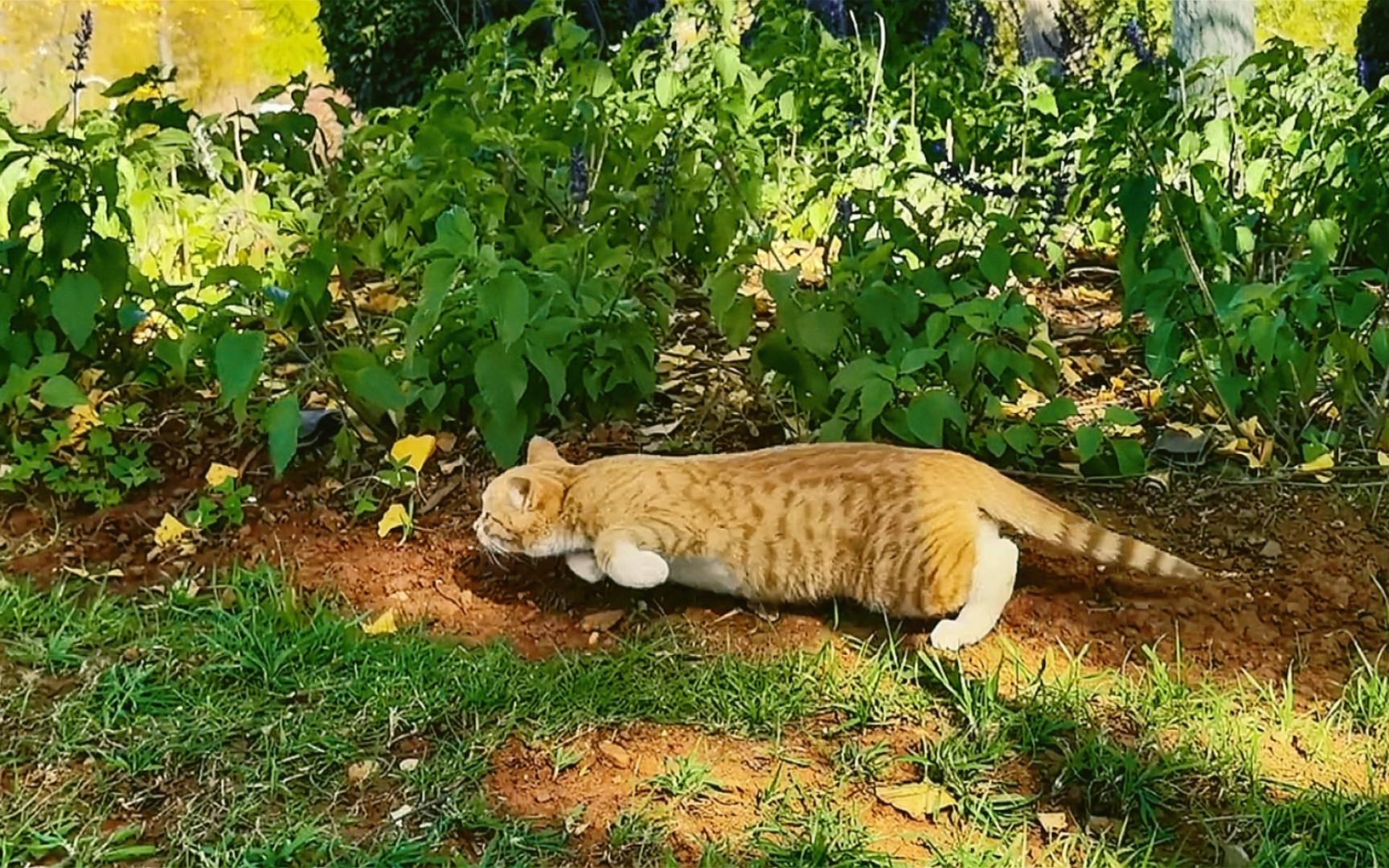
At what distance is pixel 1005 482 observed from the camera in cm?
308

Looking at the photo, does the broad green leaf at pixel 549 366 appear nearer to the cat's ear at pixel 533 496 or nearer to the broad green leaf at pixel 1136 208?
the cat's ear at pixel 533 496

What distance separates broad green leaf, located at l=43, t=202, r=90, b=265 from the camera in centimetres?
371

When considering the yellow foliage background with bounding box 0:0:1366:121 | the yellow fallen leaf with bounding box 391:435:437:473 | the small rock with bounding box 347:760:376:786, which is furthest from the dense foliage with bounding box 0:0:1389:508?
the yellow foliage background with bounding box 0:0:1366:121

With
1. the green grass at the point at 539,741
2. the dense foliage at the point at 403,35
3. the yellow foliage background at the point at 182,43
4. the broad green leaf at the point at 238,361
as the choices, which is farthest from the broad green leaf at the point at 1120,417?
the yellow foliage background at the point at 182,43

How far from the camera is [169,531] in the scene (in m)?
3.58

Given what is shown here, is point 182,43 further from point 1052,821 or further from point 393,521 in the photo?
point 1052,821

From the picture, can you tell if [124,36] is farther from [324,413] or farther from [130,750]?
[130,750]

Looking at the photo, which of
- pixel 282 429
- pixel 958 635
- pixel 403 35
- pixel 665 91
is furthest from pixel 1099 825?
pixel 403 35

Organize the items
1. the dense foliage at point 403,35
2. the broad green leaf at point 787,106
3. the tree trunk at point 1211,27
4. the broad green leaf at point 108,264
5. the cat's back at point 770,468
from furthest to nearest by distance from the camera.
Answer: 1. the dense foliage at point 403,35
2. the tree trunk at point 1211,27
3. the broad green leaf at point 787,106
4. the broad green leaf at point 108,264
5. the cat's back at point 770,468

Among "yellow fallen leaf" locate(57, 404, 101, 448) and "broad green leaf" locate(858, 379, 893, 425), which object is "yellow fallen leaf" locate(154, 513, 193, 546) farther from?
"broad green leaf" locate(858, 379, 893, 425)

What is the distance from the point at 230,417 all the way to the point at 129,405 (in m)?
0.30

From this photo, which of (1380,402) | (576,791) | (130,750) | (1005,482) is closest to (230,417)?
(130,750)

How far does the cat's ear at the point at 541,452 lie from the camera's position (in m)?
3.45

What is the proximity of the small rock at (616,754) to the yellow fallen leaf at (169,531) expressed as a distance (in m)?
A: 1.52
